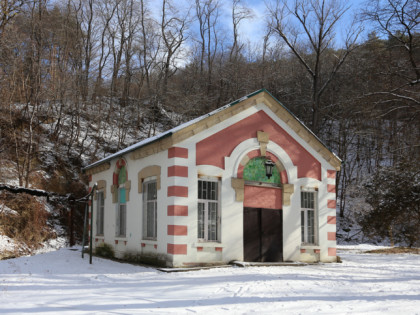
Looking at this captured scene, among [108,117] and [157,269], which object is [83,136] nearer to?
[108,117]

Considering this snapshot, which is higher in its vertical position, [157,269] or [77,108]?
[77,108]

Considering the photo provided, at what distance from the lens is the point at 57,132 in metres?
30.2

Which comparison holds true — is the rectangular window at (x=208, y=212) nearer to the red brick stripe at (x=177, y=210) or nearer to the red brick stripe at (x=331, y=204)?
the red brick stripe at (x=177, y=210)

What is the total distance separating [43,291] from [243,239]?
6.72 metres

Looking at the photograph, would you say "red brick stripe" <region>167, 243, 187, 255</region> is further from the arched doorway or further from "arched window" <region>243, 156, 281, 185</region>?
"arched window" <region>243, 156, 281, 185</region>

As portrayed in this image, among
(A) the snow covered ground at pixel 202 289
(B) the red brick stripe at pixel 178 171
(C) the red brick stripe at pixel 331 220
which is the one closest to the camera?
(A) the snow covered ground at pixel 202 289

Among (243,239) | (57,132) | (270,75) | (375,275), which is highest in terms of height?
(270,75)

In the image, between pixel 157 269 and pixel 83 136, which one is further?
pixel 83 136

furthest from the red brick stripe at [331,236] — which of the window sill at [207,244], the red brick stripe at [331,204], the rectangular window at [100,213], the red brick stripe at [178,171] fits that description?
the rectangular window at [100,213]

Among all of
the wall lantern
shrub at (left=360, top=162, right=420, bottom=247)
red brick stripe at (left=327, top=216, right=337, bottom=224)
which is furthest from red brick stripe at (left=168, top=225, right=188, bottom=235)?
shrub at (left=360, top=162, right=420, bottom=247)

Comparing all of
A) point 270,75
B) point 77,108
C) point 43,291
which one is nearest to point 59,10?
point 77,108

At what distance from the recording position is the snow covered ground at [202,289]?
7.59m

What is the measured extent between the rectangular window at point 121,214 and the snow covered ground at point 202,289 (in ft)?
8.20

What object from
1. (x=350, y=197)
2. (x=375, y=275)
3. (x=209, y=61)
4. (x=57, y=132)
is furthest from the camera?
(x=209, y=61)
